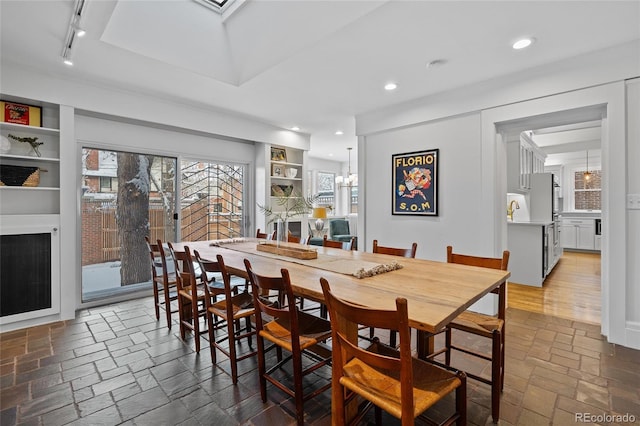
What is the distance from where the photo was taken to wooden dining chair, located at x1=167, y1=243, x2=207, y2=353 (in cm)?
247

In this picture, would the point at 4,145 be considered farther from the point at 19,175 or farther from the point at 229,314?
the point at 229,314

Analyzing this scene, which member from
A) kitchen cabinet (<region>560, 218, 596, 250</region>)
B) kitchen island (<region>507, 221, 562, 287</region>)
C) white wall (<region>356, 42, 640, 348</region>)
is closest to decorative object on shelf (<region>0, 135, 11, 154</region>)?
white wall (<region>356, 42, 640, 348</region>)

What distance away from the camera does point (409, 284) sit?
166cm

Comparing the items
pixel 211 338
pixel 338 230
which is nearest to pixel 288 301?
pixel 211 338

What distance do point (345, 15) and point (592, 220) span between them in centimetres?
830

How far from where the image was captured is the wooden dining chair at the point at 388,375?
3.57 feet

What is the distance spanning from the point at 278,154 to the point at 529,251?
Result: 4354 millimetres

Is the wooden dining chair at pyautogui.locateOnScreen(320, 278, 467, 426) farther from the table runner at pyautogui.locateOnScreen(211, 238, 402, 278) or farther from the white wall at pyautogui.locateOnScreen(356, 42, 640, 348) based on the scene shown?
the white wall at pyautogui.locateOnScreen(356, 42, 640, 348)

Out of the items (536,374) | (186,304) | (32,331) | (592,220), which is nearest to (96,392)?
(186,304)

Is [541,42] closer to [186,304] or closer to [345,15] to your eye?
[345,15]

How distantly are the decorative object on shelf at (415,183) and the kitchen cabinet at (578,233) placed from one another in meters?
5.43

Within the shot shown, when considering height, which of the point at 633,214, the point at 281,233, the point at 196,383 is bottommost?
the point at 196,383

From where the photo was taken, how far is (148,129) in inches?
165

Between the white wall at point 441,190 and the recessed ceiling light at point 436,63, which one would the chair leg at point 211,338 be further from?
the recessed ceiling light at point 436,63
